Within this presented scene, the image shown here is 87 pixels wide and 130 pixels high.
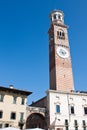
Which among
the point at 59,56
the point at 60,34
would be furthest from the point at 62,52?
the point at 60,34

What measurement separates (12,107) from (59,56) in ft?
66.4

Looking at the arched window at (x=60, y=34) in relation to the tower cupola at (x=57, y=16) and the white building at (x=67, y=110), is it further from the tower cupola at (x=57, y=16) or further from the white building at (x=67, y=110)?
the white building at (x=67, y=110)

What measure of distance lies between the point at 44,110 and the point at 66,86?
33.4 feet

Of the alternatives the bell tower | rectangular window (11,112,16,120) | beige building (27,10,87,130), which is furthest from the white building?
rectangular window (11,112,16,120)

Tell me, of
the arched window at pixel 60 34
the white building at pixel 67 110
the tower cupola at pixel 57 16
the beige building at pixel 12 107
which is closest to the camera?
the beige building at pixel 12 107

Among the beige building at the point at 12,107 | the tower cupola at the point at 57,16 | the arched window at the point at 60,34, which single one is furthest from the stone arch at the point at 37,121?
the tower cupola at the point at 57,16

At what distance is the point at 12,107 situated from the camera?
33188mm

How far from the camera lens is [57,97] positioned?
126ft

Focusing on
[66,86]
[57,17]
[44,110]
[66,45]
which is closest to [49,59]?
[66,45]

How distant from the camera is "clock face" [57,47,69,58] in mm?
48825

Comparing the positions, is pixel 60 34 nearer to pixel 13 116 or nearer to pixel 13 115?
pixel 13 115

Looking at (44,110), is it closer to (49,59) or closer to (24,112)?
(24,112)

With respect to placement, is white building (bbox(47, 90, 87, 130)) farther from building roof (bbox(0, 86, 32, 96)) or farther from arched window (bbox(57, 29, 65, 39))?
arched window (bbox(57, 29, 65, 39))

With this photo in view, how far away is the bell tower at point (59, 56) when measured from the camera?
45.5 m
